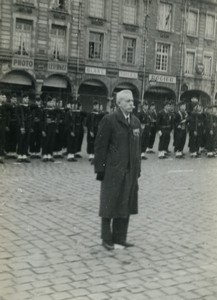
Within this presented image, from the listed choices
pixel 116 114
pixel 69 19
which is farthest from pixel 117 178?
pixel 69 19

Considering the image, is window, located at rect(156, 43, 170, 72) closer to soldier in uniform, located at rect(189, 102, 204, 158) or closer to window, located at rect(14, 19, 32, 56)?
window, located at rect(14, 19, 32, 56)

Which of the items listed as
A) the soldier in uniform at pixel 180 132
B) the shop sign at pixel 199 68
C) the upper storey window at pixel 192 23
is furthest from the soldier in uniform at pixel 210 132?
the upper storey window at pixel 192 23

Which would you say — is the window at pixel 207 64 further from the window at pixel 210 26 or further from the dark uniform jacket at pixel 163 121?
the dark uniform jacket at pixel 163 121

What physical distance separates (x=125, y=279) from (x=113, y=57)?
28.7 meters

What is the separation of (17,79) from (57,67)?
8.91ft

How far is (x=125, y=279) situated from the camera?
17.2ft

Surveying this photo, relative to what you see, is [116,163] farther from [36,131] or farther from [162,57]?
[162,57]

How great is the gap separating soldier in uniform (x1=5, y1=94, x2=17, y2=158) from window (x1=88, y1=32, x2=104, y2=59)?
1811cm

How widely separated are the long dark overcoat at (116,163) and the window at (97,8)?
86.5 feet

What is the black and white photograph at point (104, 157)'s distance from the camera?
5477 millimetres

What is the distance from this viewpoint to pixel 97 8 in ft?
104

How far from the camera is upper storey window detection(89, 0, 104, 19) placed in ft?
103

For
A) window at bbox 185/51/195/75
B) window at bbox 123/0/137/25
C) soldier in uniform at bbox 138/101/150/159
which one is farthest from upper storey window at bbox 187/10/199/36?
soldier in uniform at bbox 138/101/150/159

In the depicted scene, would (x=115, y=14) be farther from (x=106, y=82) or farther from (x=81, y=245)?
(x=81, y=245)
